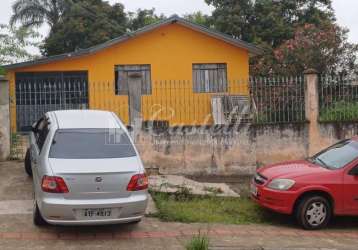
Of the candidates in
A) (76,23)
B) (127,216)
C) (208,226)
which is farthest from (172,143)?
(76,23)

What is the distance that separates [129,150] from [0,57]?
17.8 m

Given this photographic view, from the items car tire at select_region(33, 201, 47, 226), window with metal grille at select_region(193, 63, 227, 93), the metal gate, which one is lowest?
car tire at select_region(33, 201, 47, 226)

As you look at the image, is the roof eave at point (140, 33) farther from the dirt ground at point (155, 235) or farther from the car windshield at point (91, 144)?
the car windshield at point (91, 144)

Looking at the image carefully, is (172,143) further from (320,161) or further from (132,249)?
(132,249)

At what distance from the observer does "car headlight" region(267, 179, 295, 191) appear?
28.1 ft

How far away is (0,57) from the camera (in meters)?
23.5

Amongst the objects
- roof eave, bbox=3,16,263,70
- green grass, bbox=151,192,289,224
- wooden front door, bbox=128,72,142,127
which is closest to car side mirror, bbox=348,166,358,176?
green grass, bbox=151,192,289,224

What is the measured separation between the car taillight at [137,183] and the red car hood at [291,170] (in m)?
2.60

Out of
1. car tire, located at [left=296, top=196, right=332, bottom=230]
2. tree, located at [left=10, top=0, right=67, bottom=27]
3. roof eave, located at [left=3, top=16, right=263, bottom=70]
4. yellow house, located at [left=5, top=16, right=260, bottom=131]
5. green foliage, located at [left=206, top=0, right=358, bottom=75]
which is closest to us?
car tire, located at [left=296, top=196, right=332, bottom=230]

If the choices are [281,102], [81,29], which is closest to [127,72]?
[281,102]

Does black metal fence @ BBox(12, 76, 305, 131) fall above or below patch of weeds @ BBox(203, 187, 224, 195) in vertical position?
above

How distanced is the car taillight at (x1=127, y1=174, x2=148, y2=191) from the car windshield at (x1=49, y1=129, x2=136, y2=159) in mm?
501

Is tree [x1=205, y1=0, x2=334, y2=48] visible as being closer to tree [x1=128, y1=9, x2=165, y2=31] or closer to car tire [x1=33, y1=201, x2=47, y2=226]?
tree [x1=128, y1=9, x2=165, y2=31]

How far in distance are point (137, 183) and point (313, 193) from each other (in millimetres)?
3237
